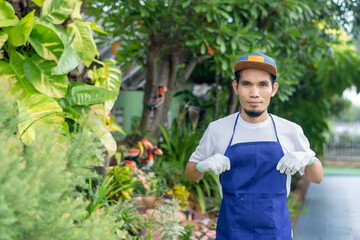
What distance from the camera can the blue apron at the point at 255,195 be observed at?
82.4 inches

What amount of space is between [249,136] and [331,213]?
6216 mm

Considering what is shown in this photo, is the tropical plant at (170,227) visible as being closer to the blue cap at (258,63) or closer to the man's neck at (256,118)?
the man's neck at (256,118)

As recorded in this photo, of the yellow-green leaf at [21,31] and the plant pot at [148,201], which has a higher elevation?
the yellow-green leaf at [21,31]

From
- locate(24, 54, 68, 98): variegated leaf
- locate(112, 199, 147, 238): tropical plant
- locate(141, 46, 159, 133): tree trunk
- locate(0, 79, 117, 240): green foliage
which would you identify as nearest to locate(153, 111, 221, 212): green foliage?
locate(141, 46, 159, 133): tree trunk

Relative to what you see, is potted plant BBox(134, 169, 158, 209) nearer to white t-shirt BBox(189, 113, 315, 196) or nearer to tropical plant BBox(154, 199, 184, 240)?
tropical plant BBox(154, 199, 184, 240)

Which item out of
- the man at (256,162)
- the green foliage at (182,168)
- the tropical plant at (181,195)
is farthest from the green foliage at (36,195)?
the green foliage at (182,168)

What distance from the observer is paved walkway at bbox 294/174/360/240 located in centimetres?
605

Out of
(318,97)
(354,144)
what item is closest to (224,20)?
(318,97)

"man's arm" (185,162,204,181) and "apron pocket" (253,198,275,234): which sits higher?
"man's arm" (185,162,204,181)

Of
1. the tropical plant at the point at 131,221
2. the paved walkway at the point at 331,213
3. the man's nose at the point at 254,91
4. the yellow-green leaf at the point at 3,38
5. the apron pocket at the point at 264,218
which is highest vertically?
the yellow-green leaf at the point at 3,38

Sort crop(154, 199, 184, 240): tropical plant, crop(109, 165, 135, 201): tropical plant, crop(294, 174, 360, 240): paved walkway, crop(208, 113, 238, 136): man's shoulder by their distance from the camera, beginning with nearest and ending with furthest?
crop(208, 113, 238, 136): man's shoulder → crop(154, 199, 184, 240): tropical plant → crop(109, 165, 135, 201): tropical plant → crop(294, 174, 360, 240): paved walkway

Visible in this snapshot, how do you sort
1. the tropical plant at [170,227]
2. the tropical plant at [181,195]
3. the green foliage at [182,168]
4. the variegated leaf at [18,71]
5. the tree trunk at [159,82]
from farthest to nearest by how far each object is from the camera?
the tree trunk at [159,82], the green foliage at [182,168], the tropical plant at [181,195], the tropical plant at [170,227], the variegated leaf at [18,71]

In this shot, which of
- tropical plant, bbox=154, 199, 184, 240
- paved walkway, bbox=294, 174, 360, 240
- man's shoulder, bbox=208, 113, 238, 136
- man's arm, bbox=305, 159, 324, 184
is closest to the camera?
man's arm, bbox=305, 159, 324, 184

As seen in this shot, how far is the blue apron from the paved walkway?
138 inches
